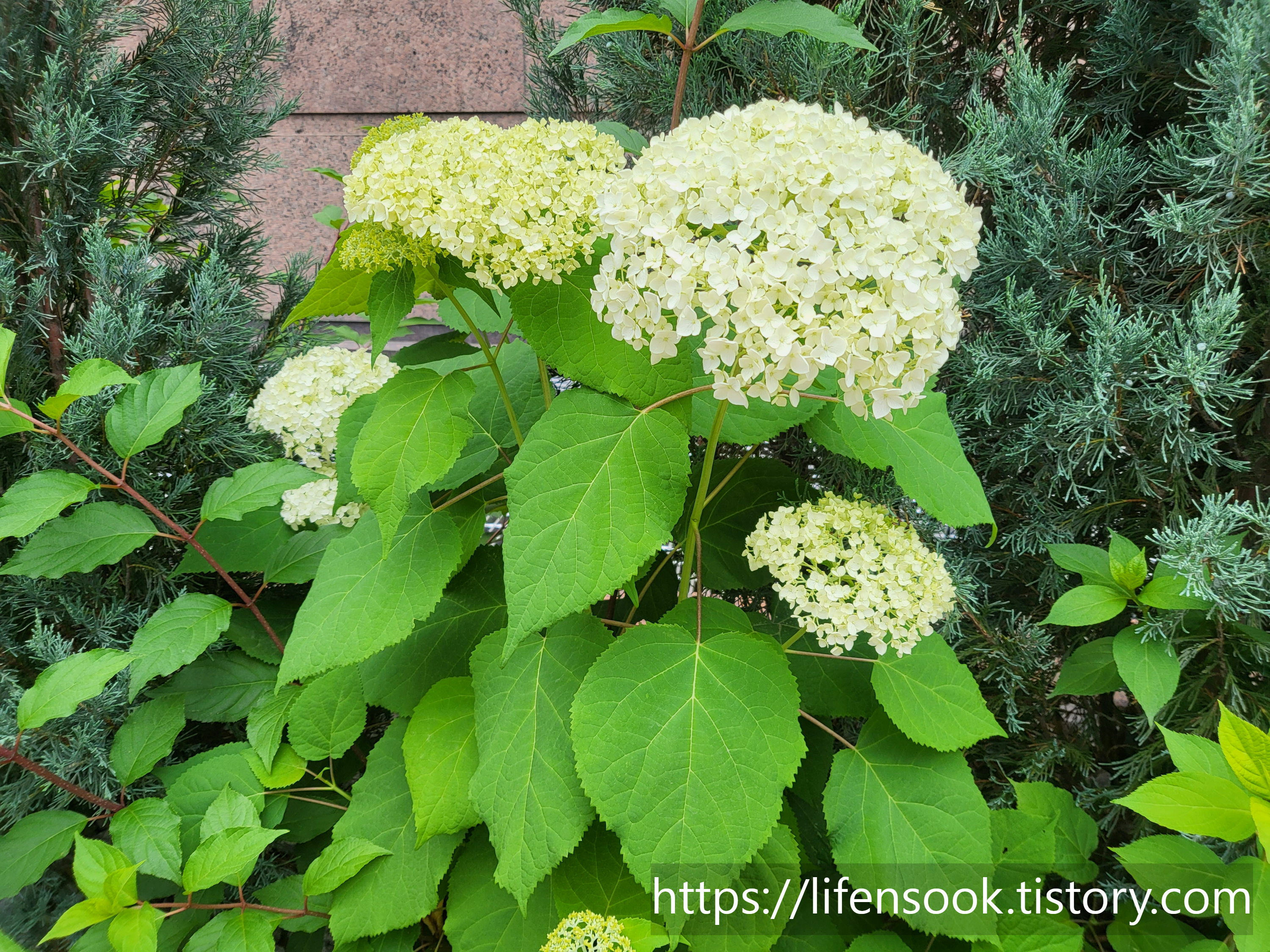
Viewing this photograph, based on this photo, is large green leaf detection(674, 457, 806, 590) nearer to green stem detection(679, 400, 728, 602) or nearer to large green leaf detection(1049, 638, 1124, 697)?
green stem detection(679, 400, 728, 602)

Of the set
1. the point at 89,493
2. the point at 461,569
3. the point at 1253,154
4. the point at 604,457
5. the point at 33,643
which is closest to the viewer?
the point at 604,457

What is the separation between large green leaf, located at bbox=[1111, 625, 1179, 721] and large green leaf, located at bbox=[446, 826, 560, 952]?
2.90ft

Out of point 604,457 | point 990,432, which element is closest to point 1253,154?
point 990,432

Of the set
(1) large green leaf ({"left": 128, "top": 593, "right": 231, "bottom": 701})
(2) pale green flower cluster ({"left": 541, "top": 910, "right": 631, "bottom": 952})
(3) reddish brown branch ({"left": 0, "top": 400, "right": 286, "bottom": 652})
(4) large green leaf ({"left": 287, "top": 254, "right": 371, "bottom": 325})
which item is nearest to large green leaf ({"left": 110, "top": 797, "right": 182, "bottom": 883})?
(1) large green leaf ({"left": 128, "top": 593, "right": 231, "bottom": 701})

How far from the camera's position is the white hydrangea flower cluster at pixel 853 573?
103cm

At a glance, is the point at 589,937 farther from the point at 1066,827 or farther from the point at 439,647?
the point at 1066,827

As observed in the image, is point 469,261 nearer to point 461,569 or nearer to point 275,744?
point 461,569

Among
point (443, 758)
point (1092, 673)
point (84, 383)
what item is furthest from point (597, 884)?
point (84, 383)

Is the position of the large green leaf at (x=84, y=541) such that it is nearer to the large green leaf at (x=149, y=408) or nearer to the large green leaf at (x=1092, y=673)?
the large green leaf at (x=149, y=408)

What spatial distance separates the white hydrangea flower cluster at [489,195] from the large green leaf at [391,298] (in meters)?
0.07

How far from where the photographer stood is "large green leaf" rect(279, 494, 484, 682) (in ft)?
3.25

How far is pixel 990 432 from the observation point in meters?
1.43

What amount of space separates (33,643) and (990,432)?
176 cm

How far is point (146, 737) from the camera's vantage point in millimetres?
1309
